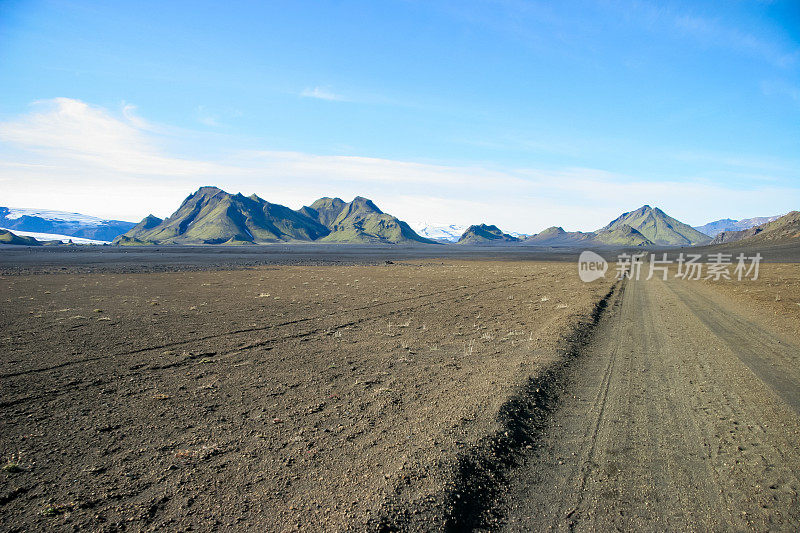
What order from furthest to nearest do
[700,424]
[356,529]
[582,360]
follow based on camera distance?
[582,360] < [700,424] < [356,529]

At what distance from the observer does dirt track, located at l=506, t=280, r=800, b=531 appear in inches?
179

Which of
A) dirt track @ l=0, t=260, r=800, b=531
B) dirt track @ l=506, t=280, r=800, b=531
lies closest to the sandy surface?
dirt track @ l=0, t=260, r=800, b=531

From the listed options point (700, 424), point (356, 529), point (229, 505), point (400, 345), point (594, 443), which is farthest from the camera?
point (400, 345)

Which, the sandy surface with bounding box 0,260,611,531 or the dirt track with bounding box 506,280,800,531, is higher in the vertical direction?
the dirt track with bounding box 506,280,800,531

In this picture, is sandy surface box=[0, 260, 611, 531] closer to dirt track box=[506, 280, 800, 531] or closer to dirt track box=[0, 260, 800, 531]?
dirt track box=[0, 260, 800, 531]

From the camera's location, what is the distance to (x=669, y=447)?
5973mm

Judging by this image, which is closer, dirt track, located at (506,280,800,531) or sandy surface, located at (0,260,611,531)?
Result: dirt track, located at (506,280,800,531)

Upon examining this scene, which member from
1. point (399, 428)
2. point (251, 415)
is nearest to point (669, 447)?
point (399, 428)

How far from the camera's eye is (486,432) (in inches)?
253

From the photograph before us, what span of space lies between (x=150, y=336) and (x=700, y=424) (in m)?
15.0

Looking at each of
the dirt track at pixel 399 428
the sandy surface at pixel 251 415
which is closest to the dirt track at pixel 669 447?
the dirt track at pixel 399 428

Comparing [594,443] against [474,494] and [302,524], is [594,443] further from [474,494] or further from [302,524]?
[302,524]

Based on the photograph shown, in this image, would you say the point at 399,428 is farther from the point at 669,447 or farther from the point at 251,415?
the point at 669,447

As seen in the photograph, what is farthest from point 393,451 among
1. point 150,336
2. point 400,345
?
point 150,336
